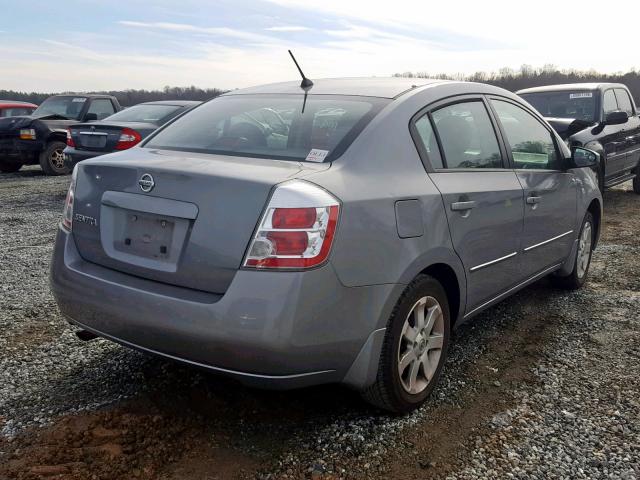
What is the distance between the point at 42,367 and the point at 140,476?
1.33m

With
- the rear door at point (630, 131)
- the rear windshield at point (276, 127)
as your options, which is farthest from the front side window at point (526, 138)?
the rear door at point (630, 131)

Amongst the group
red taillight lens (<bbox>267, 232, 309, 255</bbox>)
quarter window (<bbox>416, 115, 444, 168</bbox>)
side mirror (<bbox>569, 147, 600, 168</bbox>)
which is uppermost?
quarter window (<bbox>416, 115, 444, 168</bbox>)

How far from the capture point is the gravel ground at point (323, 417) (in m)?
2.51

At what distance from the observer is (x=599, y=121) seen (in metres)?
8.81

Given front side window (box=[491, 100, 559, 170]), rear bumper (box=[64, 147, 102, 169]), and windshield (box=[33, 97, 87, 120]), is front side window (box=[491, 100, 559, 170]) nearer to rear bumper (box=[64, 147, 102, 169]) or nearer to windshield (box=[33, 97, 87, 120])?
rear bumper (box=[64, 147, 102, 169])

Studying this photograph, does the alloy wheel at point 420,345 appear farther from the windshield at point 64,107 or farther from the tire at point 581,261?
the windshield at point 64,107

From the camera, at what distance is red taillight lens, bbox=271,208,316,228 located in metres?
2.37

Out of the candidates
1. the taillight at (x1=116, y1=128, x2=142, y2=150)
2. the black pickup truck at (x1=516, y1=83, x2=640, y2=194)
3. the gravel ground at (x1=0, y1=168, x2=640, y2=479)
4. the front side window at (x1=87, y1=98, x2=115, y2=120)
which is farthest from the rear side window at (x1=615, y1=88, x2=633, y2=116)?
the front side window at (x1=87, y1=98, x2=115, y2=120)

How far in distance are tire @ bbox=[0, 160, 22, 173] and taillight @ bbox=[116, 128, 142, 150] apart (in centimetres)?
509

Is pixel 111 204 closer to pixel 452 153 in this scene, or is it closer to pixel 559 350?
pixel 452 153

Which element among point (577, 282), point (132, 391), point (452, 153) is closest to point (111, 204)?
point (132, 391)

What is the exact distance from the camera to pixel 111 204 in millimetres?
2711

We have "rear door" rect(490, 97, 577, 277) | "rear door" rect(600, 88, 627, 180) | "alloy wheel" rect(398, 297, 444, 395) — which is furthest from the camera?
"rear door" rect(600, 88, 627, 180)

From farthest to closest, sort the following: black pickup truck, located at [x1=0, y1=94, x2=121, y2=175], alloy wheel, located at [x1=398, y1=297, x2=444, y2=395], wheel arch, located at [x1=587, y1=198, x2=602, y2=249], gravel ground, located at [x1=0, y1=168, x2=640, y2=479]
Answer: black pickup truck, located at [x1=0, y1=94, x2=121, y2=175]
wheel arch, located at [x1=587, y1=198, x2=602, y2=249]
alloy wheel, located at [x1=398, y1=297, x2=444, y2=395]
gravel ground, located at [x1=0, y1=168, x2=640, y2=479]
